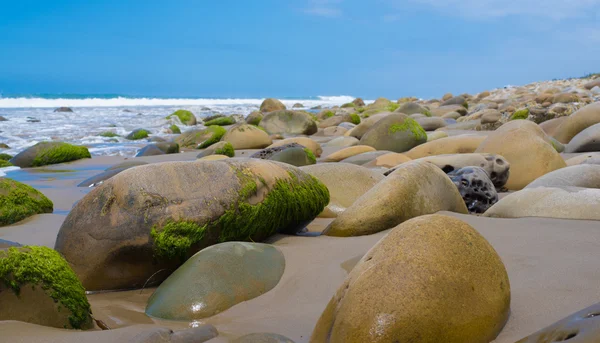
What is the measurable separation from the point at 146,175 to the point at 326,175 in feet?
6.15

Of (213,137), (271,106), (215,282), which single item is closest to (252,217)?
(215,282)

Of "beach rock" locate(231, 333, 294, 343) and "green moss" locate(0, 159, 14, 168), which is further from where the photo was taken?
"green moss" locate(0, 159, 14, 168)

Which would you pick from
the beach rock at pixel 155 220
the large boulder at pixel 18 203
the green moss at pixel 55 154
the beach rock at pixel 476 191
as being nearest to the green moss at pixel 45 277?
the beach rock at pixel 155 220

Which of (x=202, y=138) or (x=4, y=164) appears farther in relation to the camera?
(x=202, y=138)

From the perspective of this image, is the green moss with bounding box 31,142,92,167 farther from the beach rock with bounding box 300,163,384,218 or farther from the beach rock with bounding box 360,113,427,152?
the beach rock with bounding box 300,163,384,218

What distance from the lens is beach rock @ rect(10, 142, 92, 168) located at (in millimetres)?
8289

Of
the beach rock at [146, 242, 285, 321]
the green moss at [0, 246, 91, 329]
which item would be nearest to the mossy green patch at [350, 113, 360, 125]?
the beach rock at [146, 242, 285, 321]

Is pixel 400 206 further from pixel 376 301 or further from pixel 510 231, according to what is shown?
pixel 376 301

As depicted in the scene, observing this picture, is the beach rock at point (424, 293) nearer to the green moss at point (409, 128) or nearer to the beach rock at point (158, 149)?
the green moss at point (409, 128)

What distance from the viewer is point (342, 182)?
14.9ft

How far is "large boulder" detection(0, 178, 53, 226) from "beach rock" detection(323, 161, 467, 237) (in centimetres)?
256

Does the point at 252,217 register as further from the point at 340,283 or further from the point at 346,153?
the point at 346,153

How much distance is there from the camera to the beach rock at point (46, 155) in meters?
8.29

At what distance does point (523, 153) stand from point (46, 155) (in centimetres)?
705
